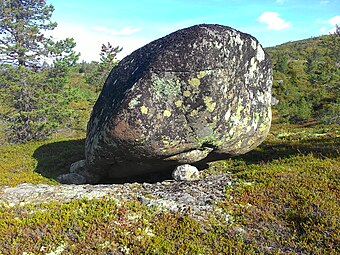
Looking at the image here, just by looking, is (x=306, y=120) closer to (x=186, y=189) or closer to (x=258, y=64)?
(x=258, y=64)

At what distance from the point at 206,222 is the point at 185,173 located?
164 inches

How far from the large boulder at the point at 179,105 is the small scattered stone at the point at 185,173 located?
291 millimetres

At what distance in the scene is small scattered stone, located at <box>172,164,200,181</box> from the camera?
12.3m

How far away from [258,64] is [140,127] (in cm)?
594

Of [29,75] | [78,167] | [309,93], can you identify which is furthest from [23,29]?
[309,93]

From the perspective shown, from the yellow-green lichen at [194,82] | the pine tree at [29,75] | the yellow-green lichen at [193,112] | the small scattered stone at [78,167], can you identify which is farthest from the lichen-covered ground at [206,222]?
the pine tree at [29,75]

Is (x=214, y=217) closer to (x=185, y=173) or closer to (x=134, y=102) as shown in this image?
(x=185, y=173)

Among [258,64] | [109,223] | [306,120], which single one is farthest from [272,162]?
[306,120]

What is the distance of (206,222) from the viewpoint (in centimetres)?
834

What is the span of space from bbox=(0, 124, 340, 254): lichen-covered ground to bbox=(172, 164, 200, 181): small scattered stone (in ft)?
4.84

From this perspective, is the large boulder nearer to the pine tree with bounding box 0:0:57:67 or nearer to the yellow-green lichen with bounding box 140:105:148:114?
the yellow-green lichen with bounding box 140:105:148:114

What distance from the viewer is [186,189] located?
420 inches

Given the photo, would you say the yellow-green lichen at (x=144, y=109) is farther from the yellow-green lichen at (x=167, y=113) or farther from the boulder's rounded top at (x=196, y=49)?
the boulder's rounded top at (x=196, y=49)

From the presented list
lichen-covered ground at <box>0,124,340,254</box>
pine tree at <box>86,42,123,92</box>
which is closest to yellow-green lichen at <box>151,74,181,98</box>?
lichen-covered ground at <box>0,124,340,254</box>
